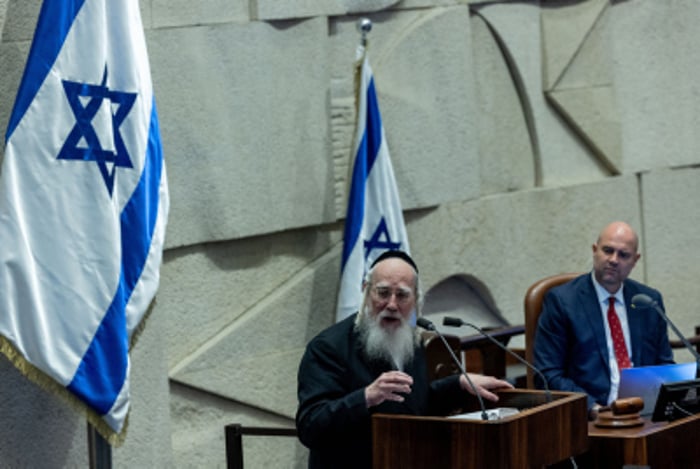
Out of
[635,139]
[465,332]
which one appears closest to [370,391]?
[465,332]

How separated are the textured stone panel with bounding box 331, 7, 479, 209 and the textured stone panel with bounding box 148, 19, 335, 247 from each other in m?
0.32

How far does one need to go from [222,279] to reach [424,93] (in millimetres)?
1611

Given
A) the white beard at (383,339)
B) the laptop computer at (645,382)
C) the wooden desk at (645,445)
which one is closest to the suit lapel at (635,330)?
the laptop computer at (645,382)

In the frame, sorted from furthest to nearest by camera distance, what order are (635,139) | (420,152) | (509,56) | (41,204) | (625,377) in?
(635,139) → (509,56) → (420,152) → (625,377) → (41,204)

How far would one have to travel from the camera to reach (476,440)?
15.4ft

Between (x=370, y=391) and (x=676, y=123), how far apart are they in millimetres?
5104

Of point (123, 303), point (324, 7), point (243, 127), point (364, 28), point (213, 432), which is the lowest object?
point (213, 432)

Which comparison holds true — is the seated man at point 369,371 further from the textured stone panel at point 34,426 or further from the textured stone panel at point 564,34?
the textured stone panel at point 564,34

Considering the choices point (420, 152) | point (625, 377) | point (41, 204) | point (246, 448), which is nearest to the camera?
point (41, 204)

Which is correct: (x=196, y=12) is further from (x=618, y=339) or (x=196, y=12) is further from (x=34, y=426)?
(x=618, y=339)

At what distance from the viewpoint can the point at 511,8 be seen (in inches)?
337

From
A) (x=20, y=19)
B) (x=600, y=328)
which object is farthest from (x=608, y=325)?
(x=20, y=19)

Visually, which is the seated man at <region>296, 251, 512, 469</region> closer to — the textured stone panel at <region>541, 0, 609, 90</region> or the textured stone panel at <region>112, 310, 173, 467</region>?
the textured stone panel at <region>112, 310, 173, 467</region>

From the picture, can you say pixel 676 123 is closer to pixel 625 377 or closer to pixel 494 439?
pixel 625 377
